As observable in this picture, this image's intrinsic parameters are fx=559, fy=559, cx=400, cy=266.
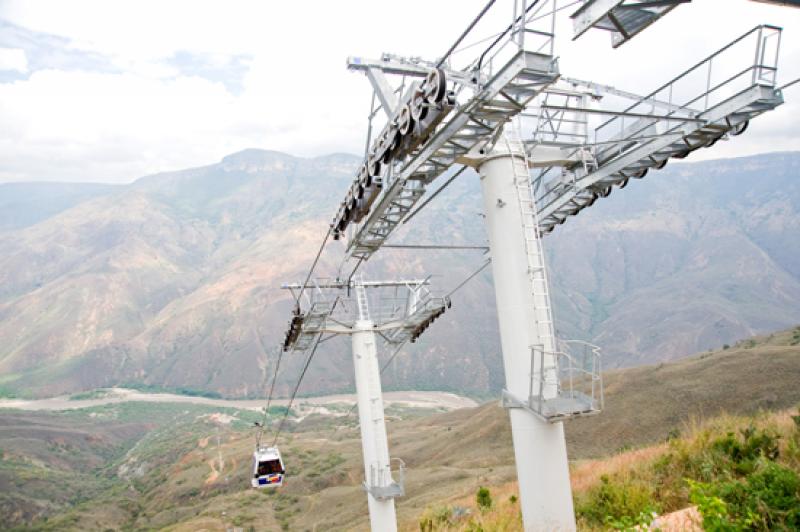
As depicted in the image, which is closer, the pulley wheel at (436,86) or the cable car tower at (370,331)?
Result: the pulley wheel at (436,86)

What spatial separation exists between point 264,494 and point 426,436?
20.1 meters

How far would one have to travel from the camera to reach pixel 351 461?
5812 centimetres

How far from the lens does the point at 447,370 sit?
179375mm

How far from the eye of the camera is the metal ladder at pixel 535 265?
354 inches

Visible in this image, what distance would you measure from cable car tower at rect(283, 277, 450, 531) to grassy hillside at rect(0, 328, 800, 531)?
6.76ft

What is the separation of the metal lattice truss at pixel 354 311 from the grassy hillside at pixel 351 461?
7.09 m

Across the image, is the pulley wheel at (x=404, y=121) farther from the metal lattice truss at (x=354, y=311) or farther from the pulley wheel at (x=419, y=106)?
the metal lattice truss at (x=354, y=311)

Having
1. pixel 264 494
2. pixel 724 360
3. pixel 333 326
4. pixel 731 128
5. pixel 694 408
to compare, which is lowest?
pixel 264 494

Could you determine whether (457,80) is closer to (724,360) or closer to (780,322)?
(724,360)

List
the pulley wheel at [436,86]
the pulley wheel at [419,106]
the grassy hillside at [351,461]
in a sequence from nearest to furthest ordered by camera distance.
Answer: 1. the pulley wheel at [436,86]
2. the pulley wheel at [419,106]
3. the grassy hillside at [351,461]

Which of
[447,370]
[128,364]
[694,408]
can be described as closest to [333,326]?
[694,408]

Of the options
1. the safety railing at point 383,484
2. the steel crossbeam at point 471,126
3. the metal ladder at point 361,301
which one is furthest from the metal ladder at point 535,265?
the metal ladder at point 361,301

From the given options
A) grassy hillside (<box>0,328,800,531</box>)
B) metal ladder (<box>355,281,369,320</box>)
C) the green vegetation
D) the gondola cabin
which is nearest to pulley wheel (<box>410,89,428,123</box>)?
the green vegetation

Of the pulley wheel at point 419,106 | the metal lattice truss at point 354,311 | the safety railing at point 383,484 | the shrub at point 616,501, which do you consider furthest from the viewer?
the metal lattice truss at point 354,311
